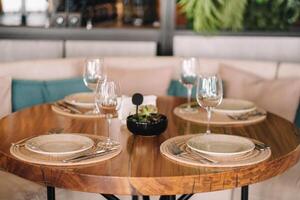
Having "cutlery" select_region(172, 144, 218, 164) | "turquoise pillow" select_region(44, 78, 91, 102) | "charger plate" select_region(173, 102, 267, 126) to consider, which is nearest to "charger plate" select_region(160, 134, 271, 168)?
"cutlery" select_region(172, 144, 218, 164)

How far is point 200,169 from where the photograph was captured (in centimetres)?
155

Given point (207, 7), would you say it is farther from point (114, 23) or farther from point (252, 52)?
point (114, 23)

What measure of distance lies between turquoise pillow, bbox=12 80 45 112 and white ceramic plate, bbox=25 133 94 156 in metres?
1.28

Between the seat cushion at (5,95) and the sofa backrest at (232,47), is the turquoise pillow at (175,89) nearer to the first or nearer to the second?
the sofa backrest at (232,47)

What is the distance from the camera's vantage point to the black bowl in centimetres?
188

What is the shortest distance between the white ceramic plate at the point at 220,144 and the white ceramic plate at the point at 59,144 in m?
0.37

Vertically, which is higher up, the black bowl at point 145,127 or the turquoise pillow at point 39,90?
the black bowl at point 145,127

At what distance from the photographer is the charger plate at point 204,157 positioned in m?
Answer: 1.58

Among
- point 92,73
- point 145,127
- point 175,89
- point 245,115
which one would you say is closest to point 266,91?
point 175,89

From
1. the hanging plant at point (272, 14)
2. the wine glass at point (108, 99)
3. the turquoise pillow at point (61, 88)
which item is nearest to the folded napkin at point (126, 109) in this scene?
the wine glass at point (108, 99)

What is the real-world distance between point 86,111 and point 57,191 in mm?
457

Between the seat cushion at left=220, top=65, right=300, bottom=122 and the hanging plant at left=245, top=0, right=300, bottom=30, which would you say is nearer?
the seat cushion at left=220, top=65, right=300, bottom=122

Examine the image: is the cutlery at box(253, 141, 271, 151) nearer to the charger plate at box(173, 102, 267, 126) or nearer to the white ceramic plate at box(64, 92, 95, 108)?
the charger plate at box(173, 102, 267, 126)

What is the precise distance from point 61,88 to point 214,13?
4.11 feet
